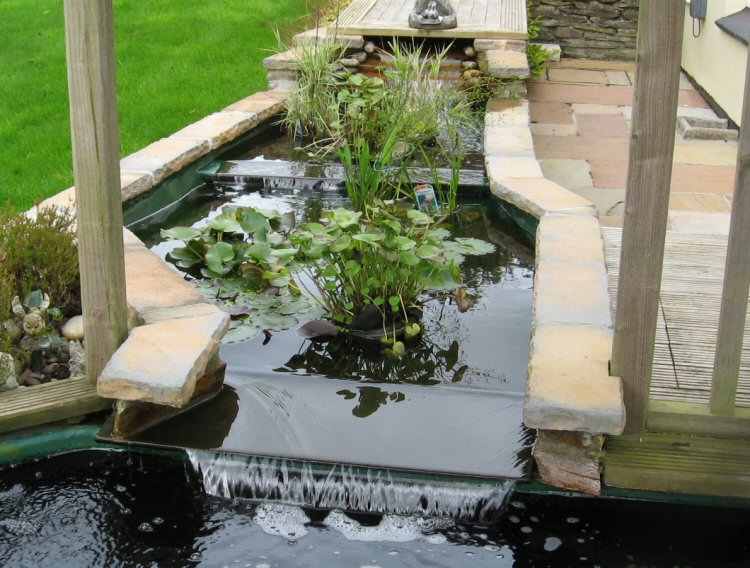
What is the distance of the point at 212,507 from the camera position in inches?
109

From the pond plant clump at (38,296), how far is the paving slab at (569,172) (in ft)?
9.99

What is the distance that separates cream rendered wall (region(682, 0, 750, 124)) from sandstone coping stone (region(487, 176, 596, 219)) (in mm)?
2512

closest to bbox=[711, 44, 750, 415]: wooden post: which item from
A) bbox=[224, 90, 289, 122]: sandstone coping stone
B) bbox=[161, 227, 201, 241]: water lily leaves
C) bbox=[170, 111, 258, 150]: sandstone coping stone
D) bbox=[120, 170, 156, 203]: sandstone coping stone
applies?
bbox=[161, 227, 201, 241]: water lily leaves

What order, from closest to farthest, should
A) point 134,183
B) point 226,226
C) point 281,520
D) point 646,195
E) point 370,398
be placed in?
point 646,195
point 281,520
point 370,398
point 226,226
point 134,183

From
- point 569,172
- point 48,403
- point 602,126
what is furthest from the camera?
point 602,126

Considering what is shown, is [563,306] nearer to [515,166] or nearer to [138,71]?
[515,166]

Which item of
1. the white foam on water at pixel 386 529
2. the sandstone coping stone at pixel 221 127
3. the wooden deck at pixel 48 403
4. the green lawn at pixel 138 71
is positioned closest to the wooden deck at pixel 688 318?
the white foam on water at pixel 386 529

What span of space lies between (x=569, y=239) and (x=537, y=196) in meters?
0.63

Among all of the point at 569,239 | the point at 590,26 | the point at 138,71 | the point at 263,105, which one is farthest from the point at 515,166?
the point at 590,26

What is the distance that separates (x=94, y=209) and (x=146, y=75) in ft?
18.4

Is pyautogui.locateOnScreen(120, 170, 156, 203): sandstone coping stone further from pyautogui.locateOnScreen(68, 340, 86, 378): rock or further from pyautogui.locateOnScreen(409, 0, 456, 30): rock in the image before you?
pyautogui.locateOnScreen(409, 0, 456, 30): rock

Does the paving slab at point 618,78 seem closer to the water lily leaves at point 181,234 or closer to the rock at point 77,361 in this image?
the water lily leaves at point 181,234

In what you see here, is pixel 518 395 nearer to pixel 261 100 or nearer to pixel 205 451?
pixel 205 451

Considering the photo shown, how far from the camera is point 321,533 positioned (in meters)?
2.66
